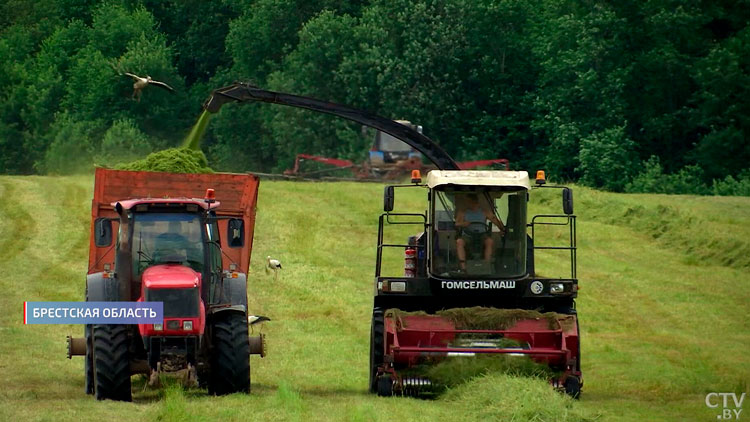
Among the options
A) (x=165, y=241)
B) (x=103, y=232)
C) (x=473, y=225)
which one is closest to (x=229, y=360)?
(x=165, y=241)

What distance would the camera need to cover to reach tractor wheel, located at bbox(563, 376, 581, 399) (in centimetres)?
1609

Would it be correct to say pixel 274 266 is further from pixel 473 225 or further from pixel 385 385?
pixel 385 385

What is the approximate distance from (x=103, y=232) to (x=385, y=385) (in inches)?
152

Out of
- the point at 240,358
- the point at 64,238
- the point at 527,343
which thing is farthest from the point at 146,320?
the point at 64,238

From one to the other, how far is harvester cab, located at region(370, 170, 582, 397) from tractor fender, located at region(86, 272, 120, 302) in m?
3.25

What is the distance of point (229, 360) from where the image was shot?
52.0 feet

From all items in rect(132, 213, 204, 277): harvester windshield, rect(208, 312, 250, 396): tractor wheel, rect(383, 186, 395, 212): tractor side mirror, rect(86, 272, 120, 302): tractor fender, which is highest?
rect(383, 186, 395, 212): tractor side mirror

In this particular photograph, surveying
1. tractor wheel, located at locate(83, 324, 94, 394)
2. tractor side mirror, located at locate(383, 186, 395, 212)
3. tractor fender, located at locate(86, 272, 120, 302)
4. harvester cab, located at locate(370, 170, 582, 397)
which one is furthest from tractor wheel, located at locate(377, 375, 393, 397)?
tractor wheel, located at locate(83, 324, 94, 394)

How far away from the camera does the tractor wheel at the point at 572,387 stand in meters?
16.1

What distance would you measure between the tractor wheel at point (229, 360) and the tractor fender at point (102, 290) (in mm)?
1308

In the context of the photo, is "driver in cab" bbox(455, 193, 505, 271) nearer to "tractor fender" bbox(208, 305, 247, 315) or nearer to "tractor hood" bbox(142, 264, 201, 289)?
"tractor fender" bbox(208, 305, 247, 315)

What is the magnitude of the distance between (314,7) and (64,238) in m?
46.5

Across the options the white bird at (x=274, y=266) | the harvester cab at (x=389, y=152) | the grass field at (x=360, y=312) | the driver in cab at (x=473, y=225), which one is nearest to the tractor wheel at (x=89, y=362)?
the grass field at (x=360, y=312)

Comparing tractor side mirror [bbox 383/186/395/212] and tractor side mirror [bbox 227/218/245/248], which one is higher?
tractor side mirror [bbox 383/186/395/212]
